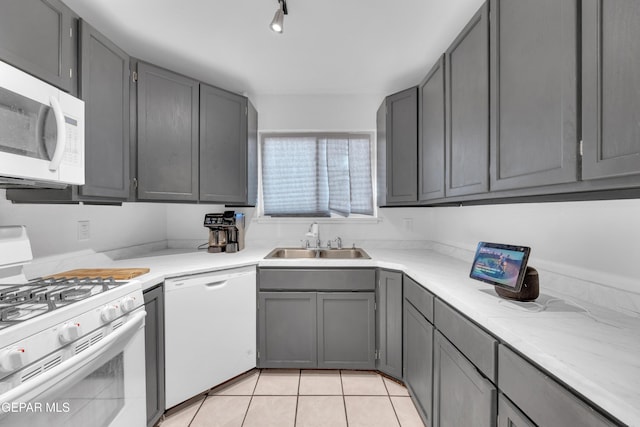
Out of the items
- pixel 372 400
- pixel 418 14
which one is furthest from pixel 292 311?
pixel 418 14

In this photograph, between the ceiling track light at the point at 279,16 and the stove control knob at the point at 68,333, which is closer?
the stove control knob at the point at 68,333

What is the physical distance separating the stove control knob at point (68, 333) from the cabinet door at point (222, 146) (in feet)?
4.02

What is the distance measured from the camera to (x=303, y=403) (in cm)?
165

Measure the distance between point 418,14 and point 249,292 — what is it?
2180 millimetres

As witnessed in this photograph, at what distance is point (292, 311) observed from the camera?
1.90m

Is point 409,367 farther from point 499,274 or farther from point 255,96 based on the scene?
point 255,96

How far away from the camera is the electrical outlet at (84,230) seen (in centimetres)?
162

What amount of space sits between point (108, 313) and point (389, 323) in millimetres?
1653

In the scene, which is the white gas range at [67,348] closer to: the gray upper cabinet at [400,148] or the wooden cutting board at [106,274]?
the wooden cutting board at [106,274]

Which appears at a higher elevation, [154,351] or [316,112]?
[316,112]

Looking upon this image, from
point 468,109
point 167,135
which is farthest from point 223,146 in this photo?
point 468,109

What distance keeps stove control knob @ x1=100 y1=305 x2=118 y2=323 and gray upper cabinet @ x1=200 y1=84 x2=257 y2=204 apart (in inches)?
42.3

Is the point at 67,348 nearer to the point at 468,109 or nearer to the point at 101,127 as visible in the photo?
the point at 101,127

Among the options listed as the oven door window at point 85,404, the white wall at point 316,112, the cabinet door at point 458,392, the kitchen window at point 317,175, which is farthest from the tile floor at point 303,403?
the white wall at point 316,112
